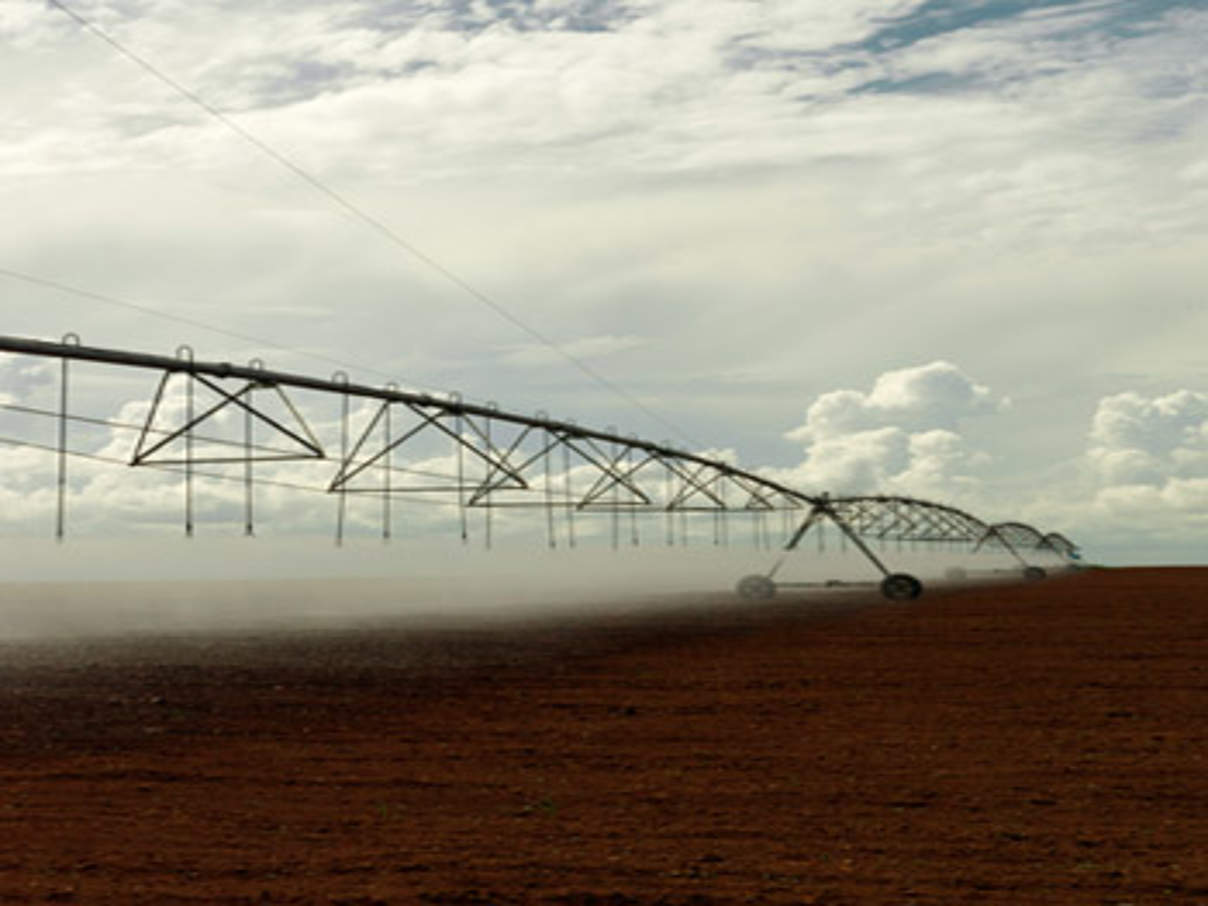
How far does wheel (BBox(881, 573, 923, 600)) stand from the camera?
2320 inches

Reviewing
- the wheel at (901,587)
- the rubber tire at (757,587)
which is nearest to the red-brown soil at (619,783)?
the wheel at (901,587)

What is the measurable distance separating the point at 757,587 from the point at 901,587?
731cm

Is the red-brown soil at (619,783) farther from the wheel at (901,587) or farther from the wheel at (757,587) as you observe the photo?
the wheel at (757,587)

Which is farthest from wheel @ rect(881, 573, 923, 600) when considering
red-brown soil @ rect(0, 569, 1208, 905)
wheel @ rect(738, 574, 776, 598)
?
red-brown soil @ rect(0, 569, 1208, 905)

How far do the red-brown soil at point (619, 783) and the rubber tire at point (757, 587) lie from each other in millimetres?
37308

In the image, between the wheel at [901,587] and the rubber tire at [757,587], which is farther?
the rubber tire at [757,587]

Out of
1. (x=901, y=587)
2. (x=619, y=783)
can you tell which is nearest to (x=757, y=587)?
(x=901, y=587)

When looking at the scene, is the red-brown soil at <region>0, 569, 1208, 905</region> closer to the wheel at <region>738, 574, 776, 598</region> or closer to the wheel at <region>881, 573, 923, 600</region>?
the wheel at <region>881, 573, 923, 600</region>

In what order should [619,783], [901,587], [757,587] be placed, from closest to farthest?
[619,783] → [901,587] → [757,587]

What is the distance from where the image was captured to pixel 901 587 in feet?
195

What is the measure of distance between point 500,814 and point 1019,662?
52.2 ft

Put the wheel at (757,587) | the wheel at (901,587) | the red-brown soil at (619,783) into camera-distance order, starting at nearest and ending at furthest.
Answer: the red-brown soil at (619,783) < the wheel at (901,587) < the wheel at (757,587)

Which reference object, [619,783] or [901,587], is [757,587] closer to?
[901,587]

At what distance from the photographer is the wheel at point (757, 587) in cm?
6331
